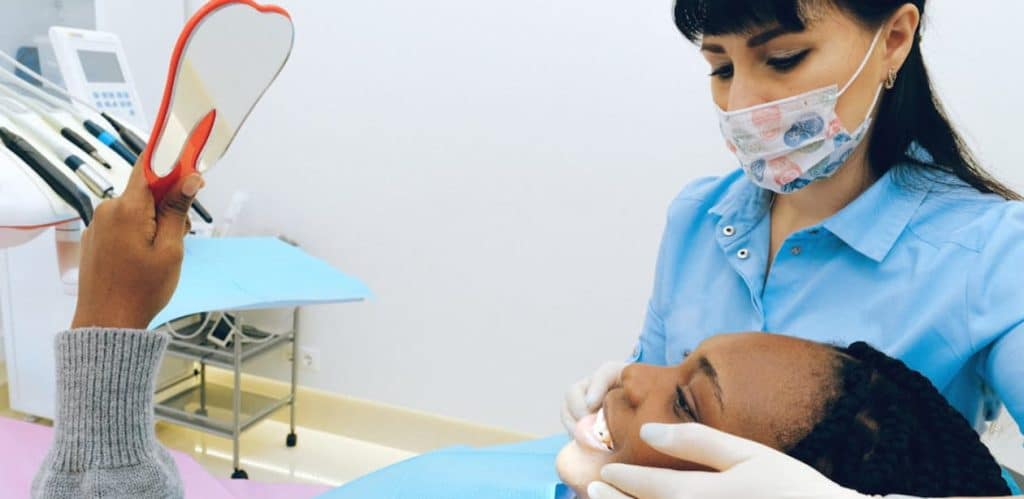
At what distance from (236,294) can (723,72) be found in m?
0.90

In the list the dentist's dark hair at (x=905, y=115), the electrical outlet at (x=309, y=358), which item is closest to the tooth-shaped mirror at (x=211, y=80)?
the dentist's dark hair at (x=905, y=115)

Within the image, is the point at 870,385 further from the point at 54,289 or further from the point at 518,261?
the point at 54,289

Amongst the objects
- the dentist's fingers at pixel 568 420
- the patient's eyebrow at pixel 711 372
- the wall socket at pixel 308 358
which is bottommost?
the wall socket at pixel 308 358

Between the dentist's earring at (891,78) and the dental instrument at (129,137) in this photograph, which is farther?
the dental instrument at (129,137)

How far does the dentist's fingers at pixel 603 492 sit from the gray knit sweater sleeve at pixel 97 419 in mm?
503

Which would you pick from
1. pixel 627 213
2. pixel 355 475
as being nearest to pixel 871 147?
pixel 627 213

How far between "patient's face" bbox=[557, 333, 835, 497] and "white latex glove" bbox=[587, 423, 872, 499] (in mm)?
44

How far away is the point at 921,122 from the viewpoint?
108cm

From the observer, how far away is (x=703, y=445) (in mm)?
779

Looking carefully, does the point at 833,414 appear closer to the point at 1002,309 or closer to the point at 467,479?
the point at 1002,309

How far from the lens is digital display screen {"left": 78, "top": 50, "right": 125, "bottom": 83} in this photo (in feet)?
5.20

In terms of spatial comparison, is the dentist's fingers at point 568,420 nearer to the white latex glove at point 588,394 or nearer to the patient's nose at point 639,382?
the white latex glove at point 588,394

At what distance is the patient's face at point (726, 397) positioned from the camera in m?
0.80

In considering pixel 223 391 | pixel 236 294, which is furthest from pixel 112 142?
pixel 223 391
